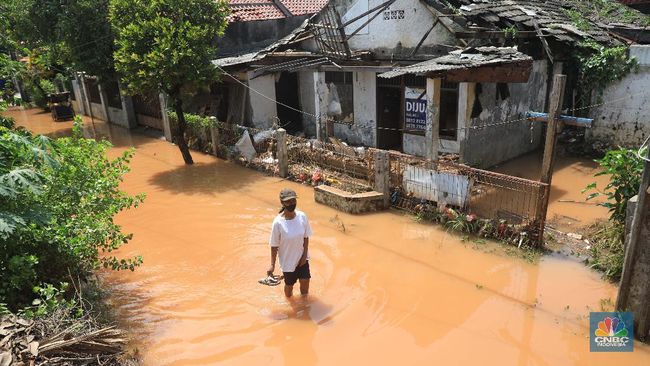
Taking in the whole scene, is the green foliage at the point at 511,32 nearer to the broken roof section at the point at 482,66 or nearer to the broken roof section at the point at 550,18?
the broken roof section at the point at 550,18

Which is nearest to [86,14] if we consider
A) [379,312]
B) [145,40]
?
[145,40]

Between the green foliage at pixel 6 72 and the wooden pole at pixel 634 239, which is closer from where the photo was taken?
the wooden pole at pixel 634 239

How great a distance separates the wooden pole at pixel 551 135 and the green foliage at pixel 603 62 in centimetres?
643

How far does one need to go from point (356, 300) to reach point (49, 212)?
417 centimetres

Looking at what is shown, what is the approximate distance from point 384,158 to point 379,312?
3.96 meters

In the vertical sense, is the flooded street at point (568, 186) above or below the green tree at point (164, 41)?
below

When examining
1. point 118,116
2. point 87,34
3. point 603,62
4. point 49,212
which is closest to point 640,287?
point 49,212

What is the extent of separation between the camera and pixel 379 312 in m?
6.40

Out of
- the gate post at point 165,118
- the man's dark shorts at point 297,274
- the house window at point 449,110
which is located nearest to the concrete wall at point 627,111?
the house window at point 449,110

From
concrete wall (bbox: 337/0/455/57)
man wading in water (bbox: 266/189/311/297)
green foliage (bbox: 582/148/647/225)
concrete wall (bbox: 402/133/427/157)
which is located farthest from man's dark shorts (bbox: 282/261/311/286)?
concrete wall (bbox: 337/0/455/57)

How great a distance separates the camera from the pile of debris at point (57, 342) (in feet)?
14.0

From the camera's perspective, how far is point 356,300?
6.68 metres

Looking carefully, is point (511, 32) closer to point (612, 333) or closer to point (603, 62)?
point (603, 62)

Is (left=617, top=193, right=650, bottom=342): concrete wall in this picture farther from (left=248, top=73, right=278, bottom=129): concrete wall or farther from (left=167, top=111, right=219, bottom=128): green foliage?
(left=248, top=73, right=278, bottom=129): concrete wall
